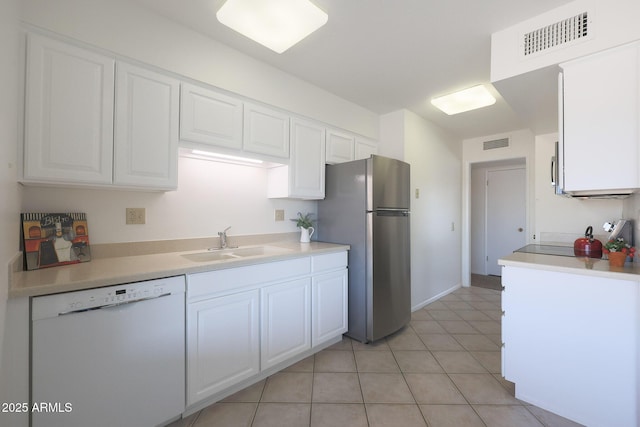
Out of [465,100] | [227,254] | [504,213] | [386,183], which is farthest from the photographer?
[504,213]

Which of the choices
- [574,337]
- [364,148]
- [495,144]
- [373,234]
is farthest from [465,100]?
[574,337]

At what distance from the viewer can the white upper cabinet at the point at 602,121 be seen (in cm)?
143

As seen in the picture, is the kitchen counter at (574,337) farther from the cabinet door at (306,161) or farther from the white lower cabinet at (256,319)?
the cabinet door at (306,161)

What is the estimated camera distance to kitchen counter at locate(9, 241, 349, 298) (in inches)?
43.7

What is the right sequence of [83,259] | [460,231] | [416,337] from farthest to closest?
[460,231]
[416,337]
[83,259]

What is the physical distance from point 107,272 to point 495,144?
4.80m

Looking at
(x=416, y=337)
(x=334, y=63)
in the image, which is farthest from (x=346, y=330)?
(x=334, y=63)

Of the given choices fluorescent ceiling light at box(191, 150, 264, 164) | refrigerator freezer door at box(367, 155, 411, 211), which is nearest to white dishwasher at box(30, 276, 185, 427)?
fluorescent ceiling light at box(191, 150, 264, 164)

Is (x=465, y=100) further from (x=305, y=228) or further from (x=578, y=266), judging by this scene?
(x=305, y=228)

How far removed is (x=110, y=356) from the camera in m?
1.25

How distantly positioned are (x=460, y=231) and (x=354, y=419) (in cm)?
359

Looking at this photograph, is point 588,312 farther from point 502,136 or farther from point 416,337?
point 502,136

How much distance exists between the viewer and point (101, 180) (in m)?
1.49

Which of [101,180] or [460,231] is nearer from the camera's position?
→ [101,180]
